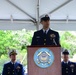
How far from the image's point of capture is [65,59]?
138 inches

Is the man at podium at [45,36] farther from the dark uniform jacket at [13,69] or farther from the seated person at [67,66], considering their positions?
the dark uniform jacket at [13,69]

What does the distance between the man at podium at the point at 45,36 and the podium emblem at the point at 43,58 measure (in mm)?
448

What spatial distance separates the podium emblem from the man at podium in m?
0.45

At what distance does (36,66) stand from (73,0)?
8.35 ft

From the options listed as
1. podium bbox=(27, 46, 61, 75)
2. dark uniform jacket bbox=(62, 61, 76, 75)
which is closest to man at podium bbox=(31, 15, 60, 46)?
podium bbox=(27, 46, 61, 75)

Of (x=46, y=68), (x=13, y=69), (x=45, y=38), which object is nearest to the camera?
(x=46, y=68)

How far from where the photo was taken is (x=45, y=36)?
7.22 ft

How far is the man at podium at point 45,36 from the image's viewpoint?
2.13 metres

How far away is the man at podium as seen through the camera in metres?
2.13

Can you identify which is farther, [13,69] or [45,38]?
[13,69]

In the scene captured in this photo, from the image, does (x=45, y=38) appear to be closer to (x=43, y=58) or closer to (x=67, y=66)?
(x=43, y=58)

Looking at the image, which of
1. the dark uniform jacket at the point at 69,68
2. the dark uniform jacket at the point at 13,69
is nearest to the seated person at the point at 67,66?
the dark uniform jacket at the point at 69,68

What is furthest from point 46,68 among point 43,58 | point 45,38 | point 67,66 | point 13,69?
point 13,69

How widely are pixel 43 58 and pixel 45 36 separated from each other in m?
0.56
